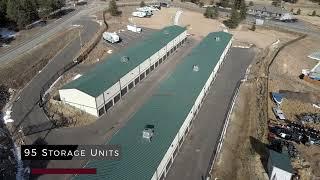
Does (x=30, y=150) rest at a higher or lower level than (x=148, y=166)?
lower

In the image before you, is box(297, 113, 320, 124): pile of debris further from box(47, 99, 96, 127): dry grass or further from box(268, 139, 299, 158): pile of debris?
box(47, 99, 96, 127): dry grass

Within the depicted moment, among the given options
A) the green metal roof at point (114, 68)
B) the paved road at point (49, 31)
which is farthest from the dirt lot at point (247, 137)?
the paved road at point (49, 31)

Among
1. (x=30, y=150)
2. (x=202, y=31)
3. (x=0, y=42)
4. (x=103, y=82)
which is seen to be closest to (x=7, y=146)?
(x=30, y=150)

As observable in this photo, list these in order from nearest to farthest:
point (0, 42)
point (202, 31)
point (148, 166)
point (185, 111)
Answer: point (148, 166)
point (185, 111)
point (0, 42)
point (202, 31)

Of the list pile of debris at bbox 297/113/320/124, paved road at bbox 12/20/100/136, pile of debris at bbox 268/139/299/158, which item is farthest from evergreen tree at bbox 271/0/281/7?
pile of debris at bbox 268/139/299/158

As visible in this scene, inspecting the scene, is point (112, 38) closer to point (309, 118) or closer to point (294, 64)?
point (294, 64)

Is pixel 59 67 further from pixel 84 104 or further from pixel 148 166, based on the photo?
pixel 148 166

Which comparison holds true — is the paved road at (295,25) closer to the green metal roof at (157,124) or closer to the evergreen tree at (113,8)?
the evergreen tree at (113,8)
